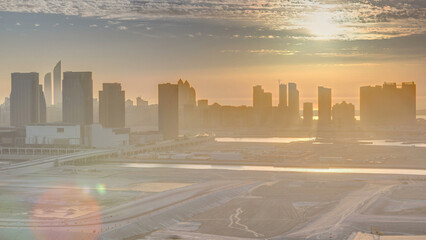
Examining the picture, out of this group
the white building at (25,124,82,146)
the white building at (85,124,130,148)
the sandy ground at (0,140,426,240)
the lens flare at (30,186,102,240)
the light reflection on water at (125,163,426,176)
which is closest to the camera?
the lens flare at (30,186,102,240)

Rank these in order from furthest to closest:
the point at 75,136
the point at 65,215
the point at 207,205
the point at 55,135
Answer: the point at 55,135
the point at 75,136
the point at 207,205
the point at 65,215

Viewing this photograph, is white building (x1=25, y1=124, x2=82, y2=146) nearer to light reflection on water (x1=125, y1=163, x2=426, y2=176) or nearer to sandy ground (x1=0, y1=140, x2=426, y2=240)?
light reflection on water (x1=125, y1=163, x2=426, y2=176)

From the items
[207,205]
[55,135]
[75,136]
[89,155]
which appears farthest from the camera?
[55,135]

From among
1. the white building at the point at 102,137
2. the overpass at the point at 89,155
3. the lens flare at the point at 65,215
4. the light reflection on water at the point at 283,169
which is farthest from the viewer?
the white building at the point at 102,137

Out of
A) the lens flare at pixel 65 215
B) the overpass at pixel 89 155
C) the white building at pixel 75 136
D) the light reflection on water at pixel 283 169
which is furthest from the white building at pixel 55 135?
the lens flare at pixel 65 215

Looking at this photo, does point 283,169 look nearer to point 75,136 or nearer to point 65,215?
point 65,215

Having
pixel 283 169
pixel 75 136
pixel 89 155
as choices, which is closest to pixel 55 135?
pixel 75 136

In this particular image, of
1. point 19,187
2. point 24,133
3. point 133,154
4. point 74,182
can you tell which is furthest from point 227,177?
point 24,133

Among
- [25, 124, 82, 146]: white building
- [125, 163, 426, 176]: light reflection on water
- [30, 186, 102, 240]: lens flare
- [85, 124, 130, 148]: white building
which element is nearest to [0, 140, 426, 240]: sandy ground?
[30, 186, 102, 240]: lens flare

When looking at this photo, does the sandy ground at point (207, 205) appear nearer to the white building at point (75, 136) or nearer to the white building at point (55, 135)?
the white building at point (75, 136)
